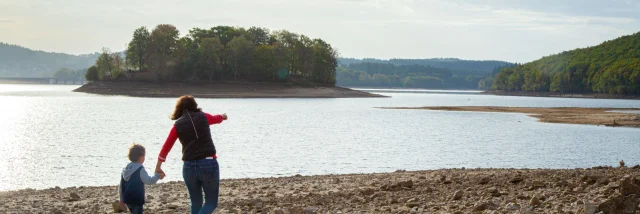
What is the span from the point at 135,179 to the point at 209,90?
4889 inches

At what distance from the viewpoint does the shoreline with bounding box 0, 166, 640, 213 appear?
37.2 feet

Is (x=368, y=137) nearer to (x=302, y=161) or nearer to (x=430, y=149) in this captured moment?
(x=430, y=149)

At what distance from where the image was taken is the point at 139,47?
13925cm

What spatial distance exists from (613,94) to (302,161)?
169326 millimetres

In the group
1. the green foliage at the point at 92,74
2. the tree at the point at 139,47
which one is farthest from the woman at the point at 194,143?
the green foliage at the point at 92,74

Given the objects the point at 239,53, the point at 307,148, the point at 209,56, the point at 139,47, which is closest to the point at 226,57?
the point at 239,53

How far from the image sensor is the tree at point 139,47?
13738 centimetres

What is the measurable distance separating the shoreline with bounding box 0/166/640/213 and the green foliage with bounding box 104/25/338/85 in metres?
120

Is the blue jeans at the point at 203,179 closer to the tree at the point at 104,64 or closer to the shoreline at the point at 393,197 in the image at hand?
the shoreline at the point at 393,197

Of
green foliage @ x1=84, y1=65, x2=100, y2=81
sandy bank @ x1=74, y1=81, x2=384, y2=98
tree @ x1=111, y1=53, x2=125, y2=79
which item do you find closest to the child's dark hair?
sandy bank @ x1=74, y1=81, x2=384, y2=98

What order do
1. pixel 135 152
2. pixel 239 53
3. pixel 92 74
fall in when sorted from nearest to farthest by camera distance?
pixel 135 152, pixel 239 53, pixel 92 74

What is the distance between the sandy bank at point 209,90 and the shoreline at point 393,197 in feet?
369

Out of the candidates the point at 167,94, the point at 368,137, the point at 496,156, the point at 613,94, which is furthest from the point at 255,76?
the point at 496,156

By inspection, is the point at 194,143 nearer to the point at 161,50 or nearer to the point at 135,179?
the point at 135,179
